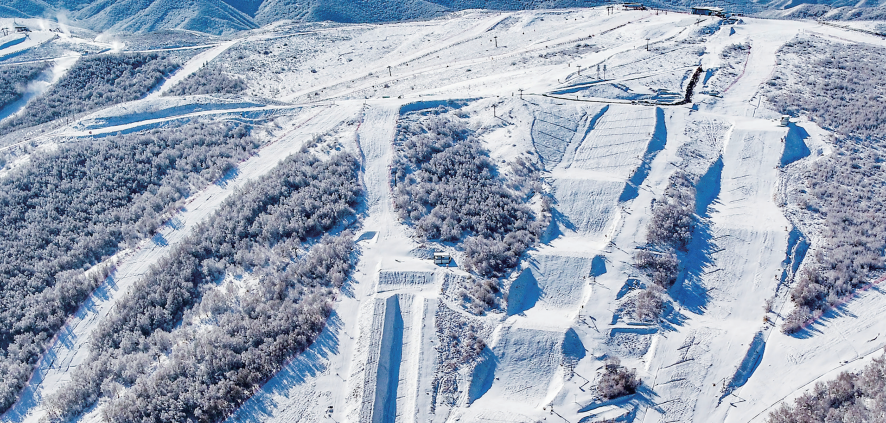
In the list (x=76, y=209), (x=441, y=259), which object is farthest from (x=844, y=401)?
(x=76, y=209)

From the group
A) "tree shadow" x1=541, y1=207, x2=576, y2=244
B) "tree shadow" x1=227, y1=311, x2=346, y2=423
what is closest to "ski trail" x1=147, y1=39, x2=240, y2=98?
"tree shadow" x1=227, y1=311, x2=346, y2=423

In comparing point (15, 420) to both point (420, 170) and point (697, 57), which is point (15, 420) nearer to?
point (420, 170)

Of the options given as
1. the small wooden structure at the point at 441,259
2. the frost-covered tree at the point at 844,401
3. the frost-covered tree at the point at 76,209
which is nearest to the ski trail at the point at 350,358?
the small wooden structure at the point at 441,259

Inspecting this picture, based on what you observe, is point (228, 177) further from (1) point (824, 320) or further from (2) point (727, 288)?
(1) point (824, 320)

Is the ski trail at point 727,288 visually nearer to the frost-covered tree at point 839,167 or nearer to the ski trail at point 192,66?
the frost-covered tree at point 839,167

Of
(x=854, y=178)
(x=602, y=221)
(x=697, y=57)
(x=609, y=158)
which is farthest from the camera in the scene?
(x=697, y=57)

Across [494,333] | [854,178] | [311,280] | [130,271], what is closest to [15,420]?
[130,271]
